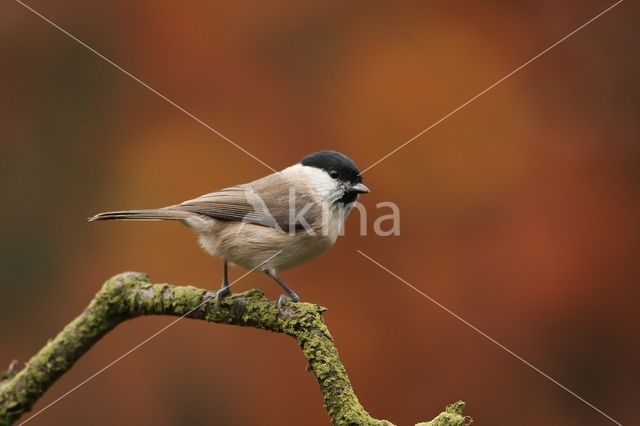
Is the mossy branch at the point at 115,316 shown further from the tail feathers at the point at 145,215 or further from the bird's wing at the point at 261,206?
the bird's wing at the point at 261,206

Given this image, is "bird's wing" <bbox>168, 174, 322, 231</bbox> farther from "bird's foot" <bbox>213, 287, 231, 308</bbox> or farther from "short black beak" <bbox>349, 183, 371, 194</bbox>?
"bird's foot" <bbox>213, 287, 231, 308</bbox>

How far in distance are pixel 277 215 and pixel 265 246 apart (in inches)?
9.0

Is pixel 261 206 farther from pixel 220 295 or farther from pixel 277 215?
pixel 220 295

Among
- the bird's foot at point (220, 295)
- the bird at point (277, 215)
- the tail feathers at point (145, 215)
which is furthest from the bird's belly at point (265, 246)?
the bird's foot at point (220, 295)

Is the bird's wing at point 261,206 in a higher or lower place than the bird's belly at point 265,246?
higher

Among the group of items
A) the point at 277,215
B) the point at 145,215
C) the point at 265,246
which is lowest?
the point at 265,246

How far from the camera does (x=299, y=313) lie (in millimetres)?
2354

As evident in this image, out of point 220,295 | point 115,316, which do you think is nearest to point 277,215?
point 220,295

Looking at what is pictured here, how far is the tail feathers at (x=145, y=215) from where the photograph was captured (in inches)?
118

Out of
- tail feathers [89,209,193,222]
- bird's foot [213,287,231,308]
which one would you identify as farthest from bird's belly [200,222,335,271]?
bird's foot [213,287,231,308]

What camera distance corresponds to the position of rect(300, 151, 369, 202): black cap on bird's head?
3.58 m

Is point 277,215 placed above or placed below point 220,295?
above

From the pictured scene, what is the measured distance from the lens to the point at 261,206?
3.57 m

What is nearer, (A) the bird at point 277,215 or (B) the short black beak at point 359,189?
(A) the bird at point 277,215
